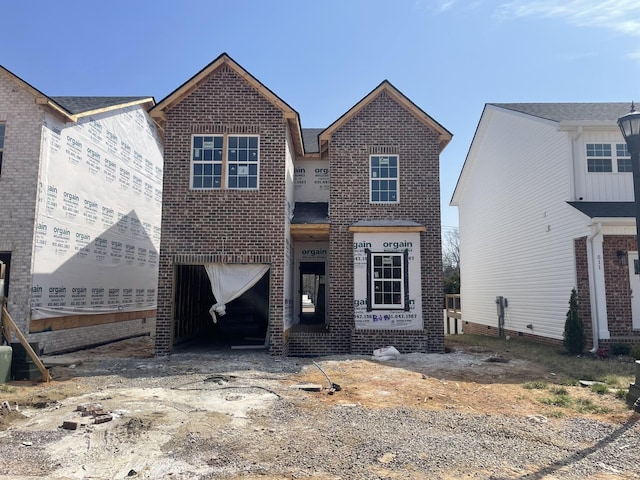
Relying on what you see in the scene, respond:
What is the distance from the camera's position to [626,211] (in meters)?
13.1

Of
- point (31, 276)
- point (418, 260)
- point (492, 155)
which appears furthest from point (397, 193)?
point (31, 276)

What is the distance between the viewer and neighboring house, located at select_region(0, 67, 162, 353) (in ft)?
39.6

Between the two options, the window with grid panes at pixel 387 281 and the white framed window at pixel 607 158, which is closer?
the window with grid panes at pixel 387 281

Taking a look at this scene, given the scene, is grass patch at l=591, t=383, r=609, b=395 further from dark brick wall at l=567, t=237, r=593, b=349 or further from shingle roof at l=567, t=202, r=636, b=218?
shingle roof at l=567, t=202, r=636, b=218

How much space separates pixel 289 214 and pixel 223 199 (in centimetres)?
247

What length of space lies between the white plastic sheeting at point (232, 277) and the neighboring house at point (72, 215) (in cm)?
474

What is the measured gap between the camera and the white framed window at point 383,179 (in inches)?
551

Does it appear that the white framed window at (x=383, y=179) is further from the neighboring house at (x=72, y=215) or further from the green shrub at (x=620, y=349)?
the neighboring house at (x=72, y=215)

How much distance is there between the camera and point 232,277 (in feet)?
40.7

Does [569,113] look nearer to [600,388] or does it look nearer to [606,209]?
[606,209]

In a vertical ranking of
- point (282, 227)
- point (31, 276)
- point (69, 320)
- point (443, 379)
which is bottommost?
point (443, 379)

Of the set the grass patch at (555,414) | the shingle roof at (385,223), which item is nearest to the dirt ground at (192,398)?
A: the grass patch at (555,414)

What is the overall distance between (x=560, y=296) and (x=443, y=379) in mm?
6983

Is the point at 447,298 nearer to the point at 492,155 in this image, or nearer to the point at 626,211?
the point at 492,155
